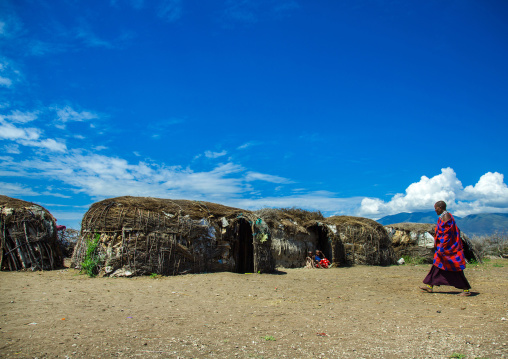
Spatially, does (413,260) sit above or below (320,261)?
below

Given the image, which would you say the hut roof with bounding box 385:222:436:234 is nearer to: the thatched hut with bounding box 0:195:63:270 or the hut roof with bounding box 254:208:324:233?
Result: the hut roof with bounding box 254:208:324:233

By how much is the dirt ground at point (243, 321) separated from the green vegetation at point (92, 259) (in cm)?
124

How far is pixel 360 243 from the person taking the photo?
62.7 ft

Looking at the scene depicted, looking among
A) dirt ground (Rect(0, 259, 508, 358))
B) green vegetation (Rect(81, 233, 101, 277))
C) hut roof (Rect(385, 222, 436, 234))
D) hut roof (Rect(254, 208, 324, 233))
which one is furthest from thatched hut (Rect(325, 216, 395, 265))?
green vegetation (Rect(81, 233, 101, 277))

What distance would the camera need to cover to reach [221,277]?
38.0 ft

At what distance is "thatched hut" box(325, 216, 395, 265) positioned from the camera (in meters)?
18.8

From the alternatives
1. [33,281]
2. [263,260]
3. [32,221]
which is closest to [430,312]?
[263,260]

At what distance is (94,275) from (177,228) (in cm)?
302

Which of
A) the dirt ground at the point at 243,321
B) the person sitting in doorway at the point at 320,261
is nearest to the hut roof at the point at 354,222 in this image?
the person sitting in doorway at the point at 320,261

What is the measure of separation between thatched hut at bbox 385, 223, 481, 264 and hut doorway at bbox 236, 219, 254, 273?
10.8 metres

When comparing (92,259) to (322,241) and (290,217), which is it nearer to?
(290,217)

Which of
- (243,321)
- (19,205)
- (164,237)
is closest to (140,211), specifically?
(164,237)

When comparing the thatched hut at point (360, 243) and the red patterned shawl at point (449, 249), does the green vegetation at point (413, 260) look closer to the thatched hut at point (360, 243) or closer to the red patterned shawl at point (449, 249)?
the thatched hut at point (360, 243)

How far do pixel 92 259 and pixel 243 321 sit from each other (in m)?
7.52
